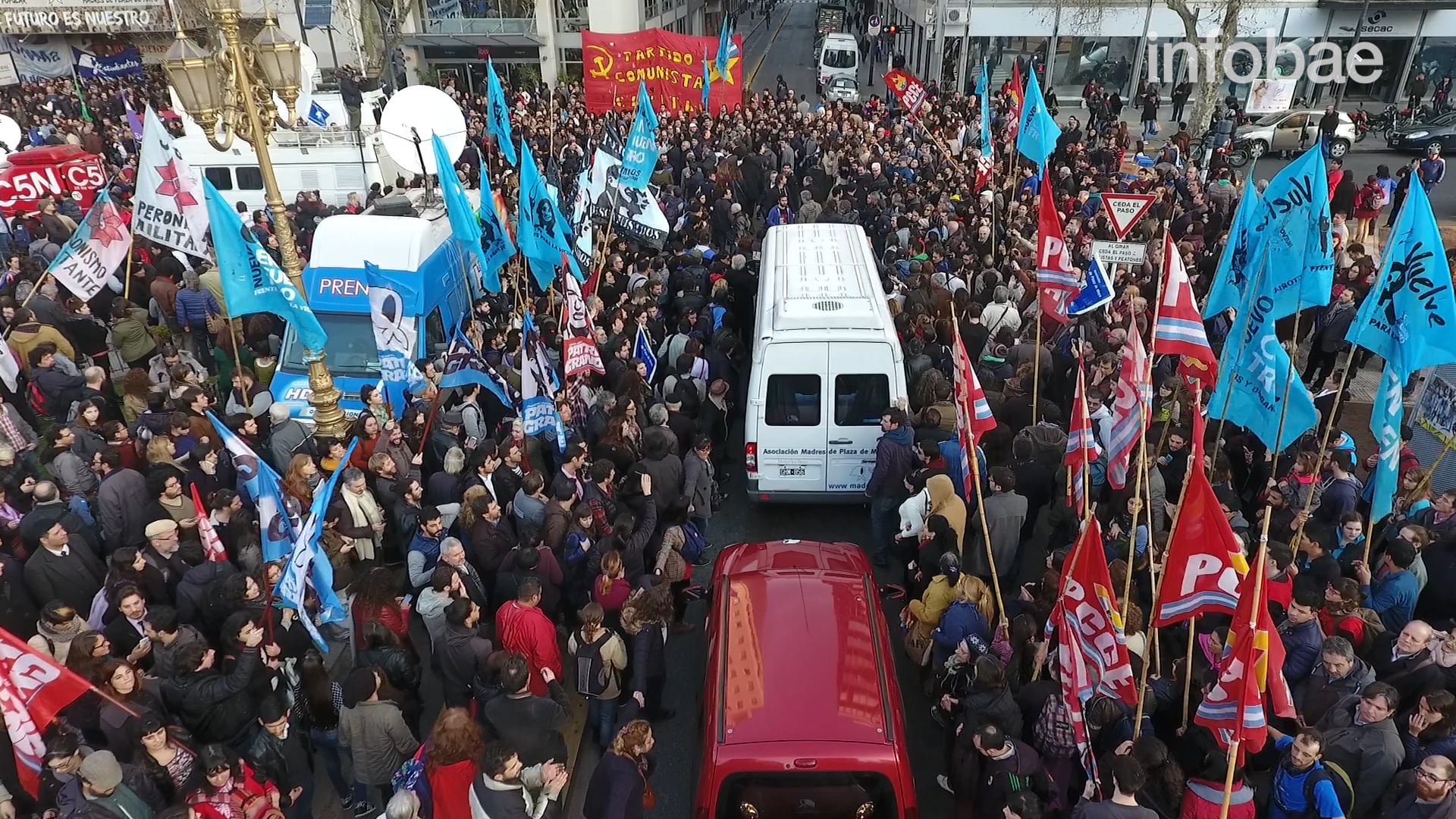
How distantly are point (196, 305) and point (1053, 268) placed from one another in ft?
35.0

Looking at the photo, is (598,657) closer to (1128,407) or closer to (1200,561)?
(1200,561)

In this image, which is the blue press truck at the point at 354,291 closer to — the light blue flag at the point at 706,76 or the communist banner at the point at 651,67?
the communist banner at the point at 651,67

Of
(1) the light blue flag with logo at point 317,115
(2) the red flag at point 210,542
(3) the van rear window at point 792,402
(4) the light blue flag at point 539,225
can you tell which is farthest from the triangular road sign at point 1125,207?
(1) the light blue flag with logo at point 317,115

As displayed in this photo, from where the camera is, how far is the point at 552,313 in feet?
40.3

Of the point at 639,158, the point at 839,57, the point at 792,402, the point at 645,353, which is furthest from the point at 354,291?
the point at 839,57

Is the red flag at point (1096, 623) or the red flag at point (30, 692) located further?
the red flag at point (1096, 623)

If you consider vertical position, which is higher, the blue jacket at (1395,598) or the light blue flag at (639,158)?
the light blue flag at (639,158)

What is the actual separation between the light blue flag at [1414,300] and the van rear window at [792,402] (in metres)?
4.50

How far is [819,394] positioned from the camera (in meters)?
8.84

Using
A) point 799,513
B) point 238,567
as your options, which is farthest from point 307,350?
point 799,513

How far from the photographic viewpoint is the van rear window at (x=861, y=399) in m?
8.76

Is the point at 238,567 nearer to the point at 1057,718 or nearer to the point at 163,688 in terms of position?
the point at 163,688

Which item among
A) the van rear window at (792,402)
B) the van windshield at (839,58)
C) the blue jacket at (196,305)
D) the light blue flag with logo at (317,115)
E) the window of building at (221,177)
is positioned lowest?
the van rear window at (792,402)

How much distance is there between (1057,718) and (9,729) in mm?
5837
